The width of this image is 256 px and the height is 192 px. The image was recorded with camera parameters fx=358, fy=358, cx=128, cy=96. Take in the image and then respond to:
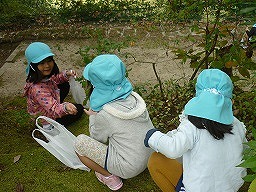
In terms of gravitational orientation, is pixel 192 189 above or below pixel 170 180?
above

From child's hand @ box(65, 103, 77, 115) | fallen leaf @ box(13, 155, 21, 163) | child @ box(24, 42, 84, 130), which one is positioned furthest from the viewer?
child @ box(24, 42, 84, 130)

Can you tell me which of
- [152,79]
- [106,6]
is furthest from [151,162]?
[106,6]

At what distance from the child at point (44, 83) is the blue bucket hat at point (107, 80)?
0.68 m

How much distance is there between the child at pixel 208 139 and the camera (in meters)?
2.08

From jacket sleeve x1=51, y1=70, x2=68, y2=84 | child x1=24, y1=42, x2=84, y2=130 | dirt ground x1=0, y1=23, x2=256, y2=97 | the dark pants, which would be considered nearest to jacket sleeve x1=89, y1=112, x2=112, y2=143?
child x1=24, y1=42, x2=84, y2=130

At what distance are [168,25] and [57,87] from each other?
2922 mm

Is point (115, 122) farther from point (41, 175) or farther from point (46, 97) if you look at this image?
point (46, 97)

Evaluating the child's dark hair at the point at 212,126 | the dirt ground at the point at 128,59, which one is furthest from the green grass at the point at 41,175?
the dirt ground at the point at 128,59

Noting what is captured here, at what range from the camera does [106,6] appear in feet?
21.9

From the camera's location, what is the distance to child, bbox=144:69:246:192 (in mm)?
2076

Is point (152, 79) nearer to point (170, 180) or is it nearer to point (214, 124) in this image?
point (170, 180)

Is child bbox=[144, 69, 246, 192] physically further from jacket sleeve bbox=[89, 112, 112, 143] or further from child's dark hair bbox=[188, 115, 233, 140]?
jacket sleeve bbox=[89, 112, 112, 143]

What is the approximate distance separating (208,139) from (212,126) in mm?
82

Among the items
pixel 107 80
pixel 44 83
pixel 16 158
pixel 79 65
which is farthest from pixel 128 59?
pixel 107 80
